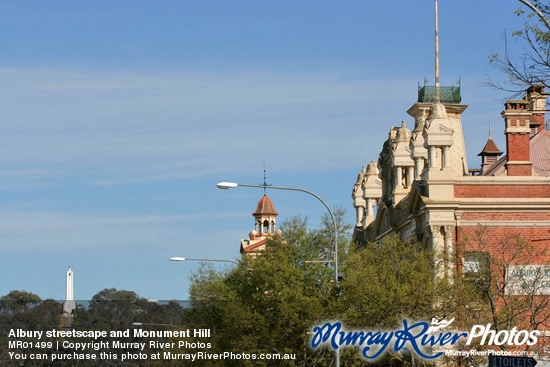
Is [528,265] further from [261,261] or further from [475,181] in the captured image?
[261,261]

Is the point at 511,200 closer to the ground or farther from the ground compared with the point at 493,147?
closer to the ground

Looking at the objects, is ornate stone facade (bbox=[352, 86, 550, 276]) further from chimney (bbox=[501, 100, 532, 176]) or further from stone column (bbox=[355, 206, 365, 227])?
stone column (bbox=[355, 206, 365, 227])

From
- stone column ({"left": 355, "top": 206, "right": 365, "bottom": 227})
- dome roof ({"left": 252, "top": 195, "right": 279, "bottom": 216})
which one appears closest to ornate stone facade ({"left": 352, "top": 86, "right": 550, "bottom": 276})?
stone column ({"left": 355, "top": 206, "right": 365, "bottom": 227})

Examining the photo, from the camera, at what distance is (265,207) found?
433 ft

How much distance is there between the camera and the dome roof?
433ft

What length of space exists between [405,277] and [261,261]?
34.7 ft

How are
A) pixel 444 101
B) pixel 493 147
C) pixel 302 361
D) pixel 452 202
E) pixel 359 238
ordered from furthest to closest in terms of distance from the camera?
pixel 493 147, pixel 359 238, pixel 444 101, pixel 452 202, pixel 302 361

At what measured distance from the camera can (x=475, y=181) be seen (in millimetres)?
50500

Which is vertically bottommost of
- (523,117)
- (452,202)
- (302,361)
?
(302,361)

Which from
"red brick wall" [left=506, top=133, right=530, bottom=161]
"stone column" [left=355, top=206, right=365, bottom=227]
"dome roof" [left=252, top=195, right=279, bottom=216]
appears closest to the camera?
"red brick wall" [left=506, top=133, right=530, bottom=161]

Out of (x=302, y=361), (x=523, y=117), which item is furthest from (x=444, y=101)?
(x=302, y=361)

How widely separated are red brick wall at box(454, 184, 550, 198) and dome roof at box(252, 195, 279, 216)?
268 feet

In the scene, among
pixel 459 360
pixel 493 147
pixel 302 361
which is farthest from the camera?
pixel 493 147

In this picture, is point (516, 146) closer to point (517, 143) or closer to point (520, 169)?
point (517, 143)
